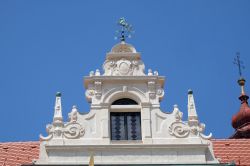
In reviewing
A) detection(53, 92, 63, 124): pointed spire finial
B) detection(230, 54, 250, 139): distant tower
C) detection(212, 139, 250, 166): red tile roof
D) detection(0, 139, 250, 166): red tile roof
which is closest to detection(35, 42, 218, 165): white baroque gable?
detection(53, 92, 63, 124): pointed spire finial

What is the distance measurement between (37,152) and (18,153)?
0.69 metres

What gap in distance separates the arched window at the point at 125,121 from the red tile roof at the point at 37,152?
323cm

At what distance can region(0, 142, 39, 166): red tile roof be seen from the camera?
2778 centimetres

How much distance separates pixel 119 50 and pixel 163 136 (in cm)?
365

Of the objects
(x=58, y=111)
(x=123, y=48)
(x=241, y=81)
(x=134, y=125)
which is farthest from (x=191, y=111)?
(x=241, y=81)

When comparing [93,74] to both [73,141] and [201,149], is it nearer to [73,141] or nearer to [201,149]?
[73,141]

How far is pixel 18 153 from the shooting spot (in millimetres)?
28641

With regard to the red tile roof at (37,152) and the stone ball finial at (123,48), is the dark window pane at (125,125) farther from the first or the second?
the red tile roof at (37,152)

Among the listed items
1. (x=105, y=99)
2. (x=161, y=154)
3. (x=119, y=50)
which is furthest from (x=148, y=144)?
(x=119, y=50)

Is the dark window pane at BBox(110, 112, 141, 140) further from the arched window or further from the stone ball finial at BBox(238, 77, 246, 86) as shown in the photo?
the stone ball finial at BBox(238, 77, 246, 86)

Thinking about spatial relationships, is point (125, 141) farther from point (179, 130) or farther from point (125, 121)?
point (179, 130)

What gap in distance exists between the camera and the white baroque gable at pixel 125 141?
997 inches

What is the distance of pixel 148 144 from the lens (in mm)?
25438

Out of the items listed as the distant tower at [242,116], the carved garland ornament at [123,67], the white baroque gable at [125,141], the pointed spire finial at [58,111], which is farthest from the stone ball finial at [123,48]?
the distant tower at [242,116]
